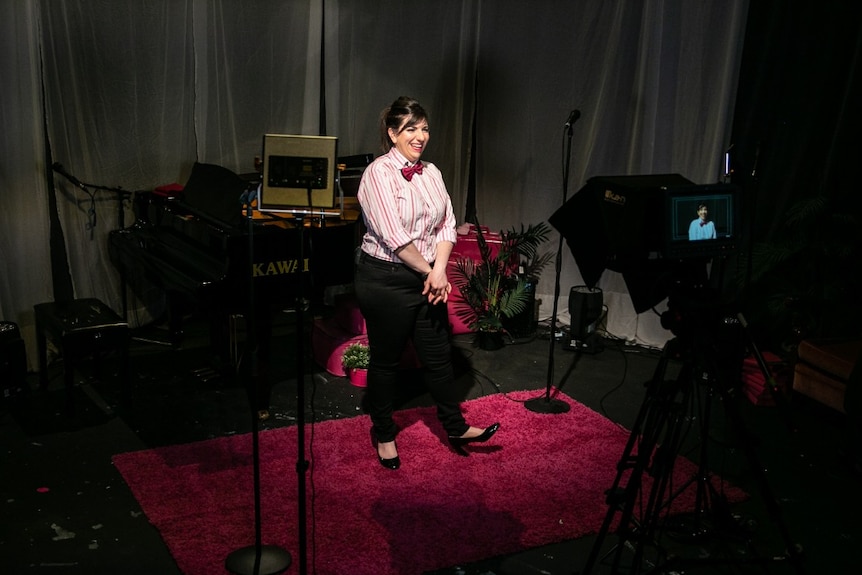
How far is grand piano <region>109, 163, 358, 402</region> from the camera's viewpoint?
12.7 feet

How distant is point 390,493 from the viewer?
3500 millimetres

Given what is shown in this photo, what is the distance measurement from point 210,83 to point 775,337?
12.5ft

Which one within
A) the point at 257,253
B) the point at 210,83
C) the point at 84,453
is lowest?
the point at 84,453

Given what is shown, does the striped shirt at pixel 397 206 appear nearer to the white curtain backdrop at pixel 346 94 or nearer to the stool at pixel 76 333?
the stool at pixel 76 333

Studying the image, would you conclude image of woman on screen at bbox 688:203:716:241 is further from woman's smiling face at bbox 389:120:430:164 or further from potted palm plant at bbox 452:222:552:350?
potted palm plant at bbox 452:222:552:350

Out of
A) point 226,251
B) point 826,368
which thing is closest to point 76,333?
point 226,251

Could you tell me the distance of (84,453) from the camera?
3.85 metres

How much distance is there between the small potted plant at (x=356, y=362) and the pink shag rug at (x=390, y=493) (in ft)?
1.47

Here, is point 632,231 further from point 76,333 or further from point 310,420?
point 76,333

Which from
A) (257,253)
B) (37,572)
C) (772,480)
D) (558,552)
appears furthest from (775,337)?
(37,572)

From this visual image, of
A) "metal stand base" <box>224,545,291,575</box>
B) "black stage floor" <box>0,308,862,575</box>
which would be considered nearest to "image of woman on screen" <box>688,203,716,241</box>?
"black stage floor" <box>0,308,862,575</box>

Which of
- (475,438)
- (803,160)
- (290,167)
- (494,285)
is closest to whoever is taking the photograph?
(290,167)

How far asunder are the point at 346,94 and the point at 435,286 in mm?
2855

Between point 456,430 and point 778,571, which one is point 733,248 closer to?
point 778,571
